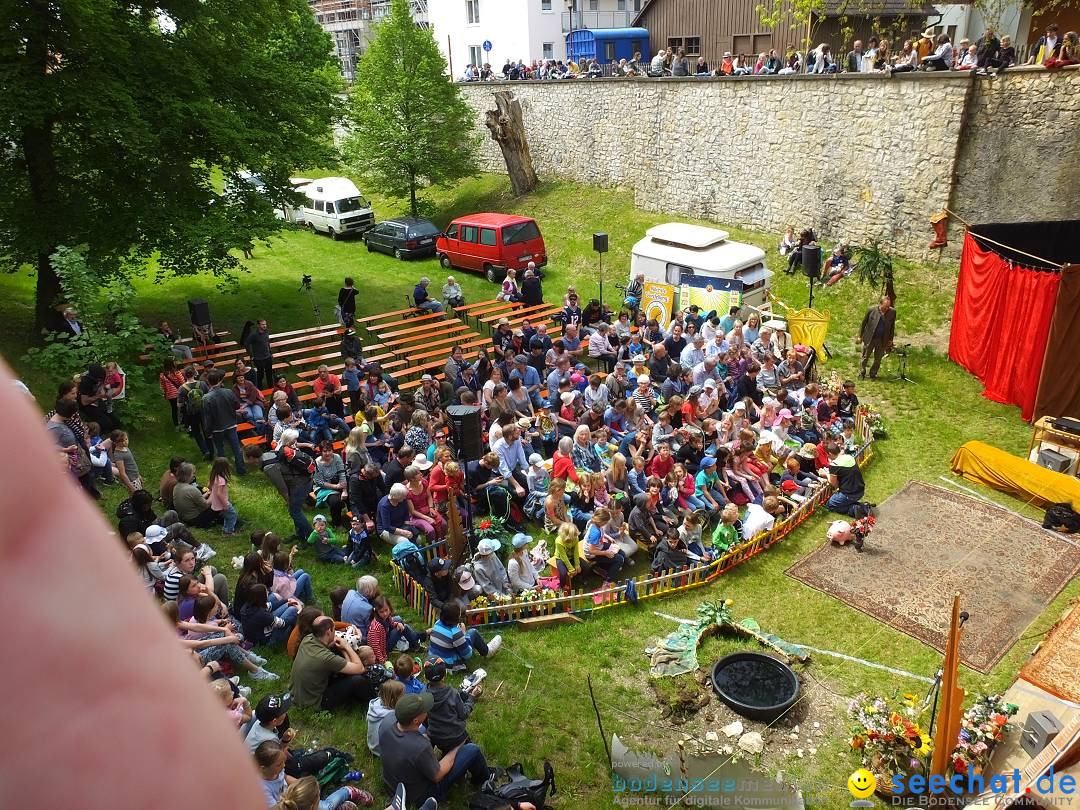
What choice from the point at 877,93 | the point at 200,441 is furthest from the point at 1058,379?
the point at 200,441

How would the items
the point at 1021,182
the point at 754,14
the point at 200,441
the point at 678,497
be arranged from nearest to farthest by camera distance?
the point at 678,497
the point at 200,441
the point at 1021,182
the point at 754,14

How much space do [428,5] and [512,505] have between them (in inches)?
1541

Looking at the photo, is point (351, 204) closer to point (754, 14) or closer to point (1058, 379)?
point (754, 14)

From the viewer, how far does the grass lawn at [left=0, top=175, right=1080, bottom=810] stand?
22.8 ft

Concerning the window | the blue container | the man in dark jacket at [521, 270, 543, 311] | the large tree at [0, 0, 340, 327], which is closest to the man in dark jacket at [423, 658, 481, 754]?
the large tree at [0, 0, 340, 327]

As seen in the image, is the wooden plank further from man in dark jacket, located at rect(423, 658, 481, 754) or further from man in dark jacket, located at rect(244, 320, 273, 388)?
man in dark jacket, located at rect(244, 320, 273, 388)

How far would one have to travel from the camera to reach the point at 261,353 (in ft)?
45.3

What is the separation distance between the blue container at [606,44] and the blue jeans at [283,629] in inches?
1349

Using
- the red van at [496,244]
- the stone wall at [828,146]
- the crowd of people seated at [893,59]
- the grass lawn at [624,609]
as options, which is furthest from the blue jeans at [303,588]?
the crowd of people seated at [893,59]

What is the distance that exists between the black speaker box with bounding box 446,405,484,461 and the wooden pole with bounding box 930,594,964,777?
491cm

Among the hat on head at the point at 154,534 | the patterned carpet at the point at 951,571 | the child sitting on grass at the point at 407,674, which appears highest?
the hat on head at the point at 154,534

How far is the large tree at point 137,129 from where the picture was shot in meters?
12.4

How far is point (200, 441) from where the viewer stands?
1145cm

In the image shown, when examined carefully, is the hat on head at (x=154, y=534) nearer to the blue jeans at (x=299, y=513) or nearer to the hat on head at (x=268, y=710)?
the blue jeans at (x=299, y=513)
